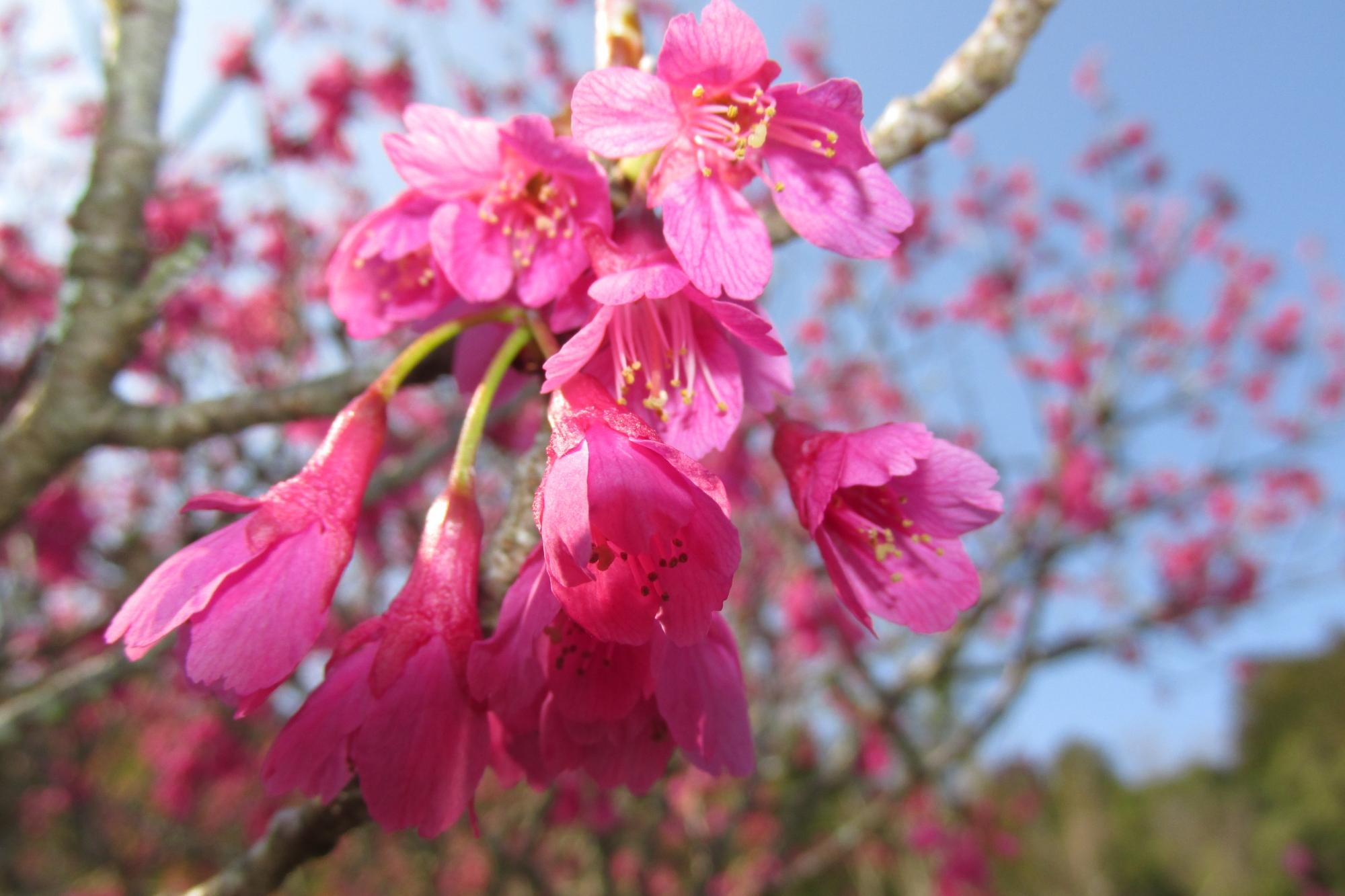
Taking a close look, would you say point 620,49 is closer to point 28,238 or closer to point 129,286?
point 129,286

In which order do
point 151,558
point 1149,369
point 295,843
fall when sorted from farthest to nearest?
point 1149,369 < point 151,558 < point 295,843

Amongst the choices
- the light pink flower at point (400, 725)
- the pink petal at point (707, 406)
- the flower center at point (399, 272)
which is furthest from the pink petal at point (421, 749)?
the flower center at point (399, 272)

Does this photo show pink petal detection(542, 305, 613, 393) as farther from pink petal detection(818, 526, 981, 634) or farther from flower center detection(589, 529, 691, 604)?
pink petal detection(818, 526, 981, 634)

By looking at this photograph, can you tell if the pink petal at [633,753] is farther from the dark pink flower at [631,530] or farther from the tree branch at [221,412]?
the tree branch at [221,412]

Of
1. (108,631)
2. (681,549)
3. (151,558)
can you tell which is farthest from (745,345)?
(151,558)

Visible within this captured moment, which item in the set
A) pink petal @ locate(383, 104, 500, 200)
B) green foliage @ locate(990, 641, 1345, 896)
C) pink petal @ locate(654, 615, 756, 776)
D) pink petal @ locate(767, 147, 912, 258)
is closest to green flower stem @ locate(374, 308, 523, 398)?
pink petal @ locate(383, 104, 500, 200)

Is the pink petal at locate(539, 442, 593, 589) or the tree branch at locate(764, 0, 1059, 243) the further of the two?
the tree branch at locate(764, 0, 1059, 243)

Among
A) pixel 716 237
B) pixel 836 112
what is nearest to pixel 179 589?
pixel 716 237


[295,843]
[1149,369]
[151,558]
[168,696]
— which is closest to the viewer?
[295,843]
